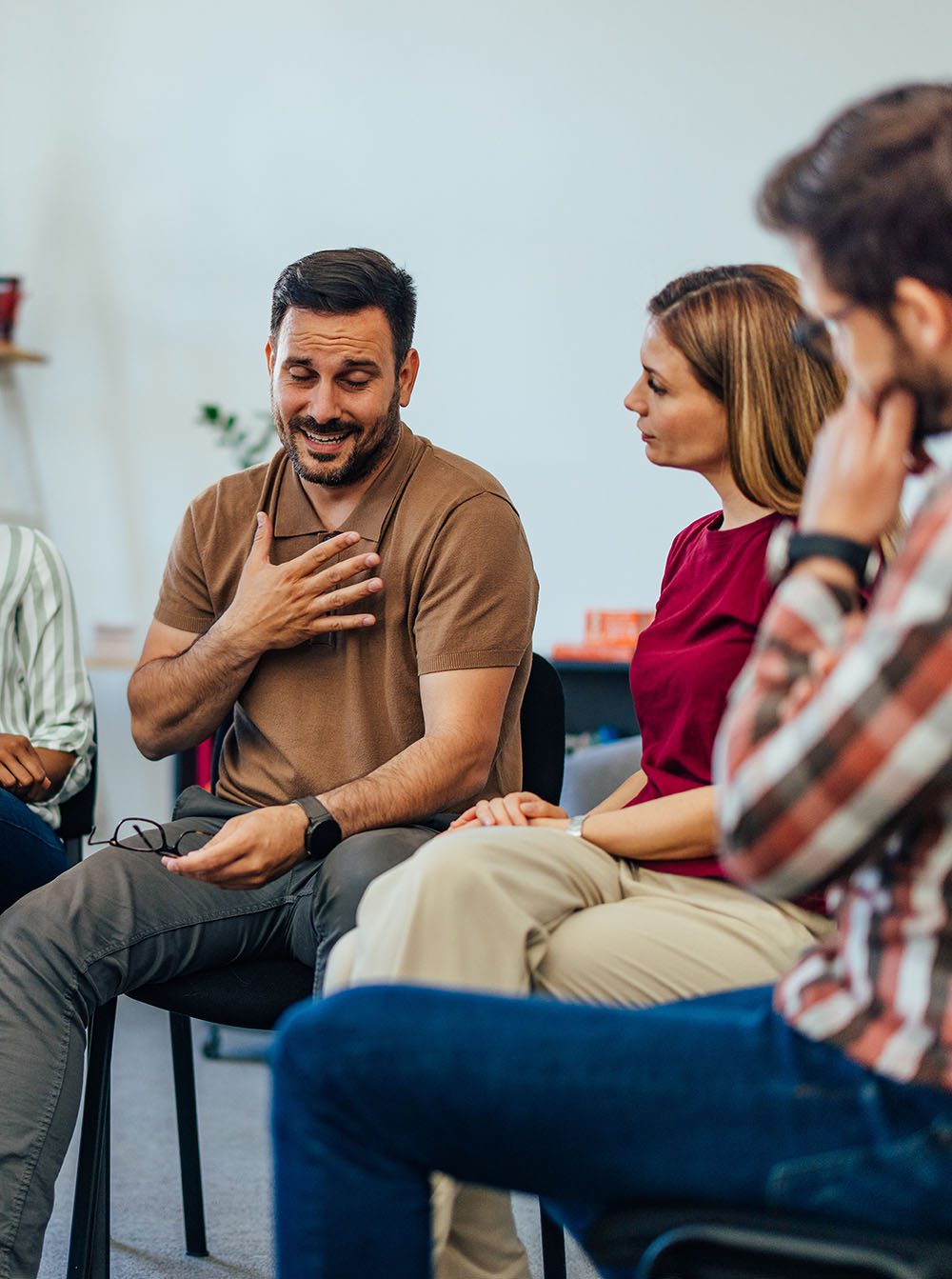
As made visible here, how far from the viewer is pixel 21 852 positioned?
174 cm

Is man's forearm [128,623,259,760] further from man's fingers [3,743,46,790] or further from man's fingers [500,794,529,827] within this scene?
man's fingers [500,794,529,827]

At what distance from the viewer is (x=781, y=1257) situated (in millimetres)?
802

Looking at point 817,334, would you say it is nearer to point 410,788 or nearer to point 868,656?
point 868,656

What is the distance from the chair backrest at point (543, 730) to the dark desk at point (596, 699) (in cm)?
133

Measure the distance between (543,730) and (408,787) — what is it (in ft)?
0.96

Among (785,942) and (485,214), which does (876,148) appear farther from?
(485,214)

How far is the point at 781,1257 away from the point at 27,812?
126 cm

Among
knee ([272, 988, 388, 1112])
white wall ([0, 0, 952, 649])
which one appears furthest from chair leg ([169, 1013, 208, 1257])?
white wall ([0, 0, 952, 649])

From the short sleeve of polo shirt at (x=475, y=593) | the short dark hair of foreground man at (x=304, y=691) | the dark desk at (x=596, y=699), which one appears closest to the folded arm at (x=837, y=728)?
the short dark hair of foreground man at (x=304, y=691)

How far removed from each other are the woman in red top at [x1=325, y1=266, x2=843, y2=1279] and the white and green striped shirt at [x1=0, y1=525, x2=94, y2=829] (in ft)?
2.46

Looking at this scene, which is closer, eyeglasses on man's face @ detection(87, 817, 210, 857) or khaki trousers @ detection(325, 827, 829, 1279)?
khaki trousers @ detection(325, 827, 829, 1279)

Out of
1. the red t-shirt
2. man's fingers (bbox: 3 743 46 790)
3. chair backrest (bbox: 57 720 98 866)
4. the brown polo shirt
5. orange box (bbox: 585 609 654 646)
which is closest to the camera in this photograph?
the red t-shirt

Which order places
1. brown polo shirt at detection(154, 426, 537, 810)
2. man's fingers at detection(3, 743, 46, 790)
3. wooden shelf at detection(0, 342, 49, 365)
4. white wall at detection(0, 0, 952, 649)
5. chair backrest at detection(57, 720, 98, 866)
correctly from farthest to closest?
wooden shelf at detection(0, 342, 49, 365) → white wall at detection(0, 0, 952, 649) → chair backrest at detection(57, 720, 98, 866) → man's fingers at detection(3, 743, 46, 790) → brown polo shirt at detection(154, 426, 537, 810)

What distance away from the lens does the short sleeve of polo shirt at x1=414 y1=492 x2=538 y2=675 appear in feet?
5.56
